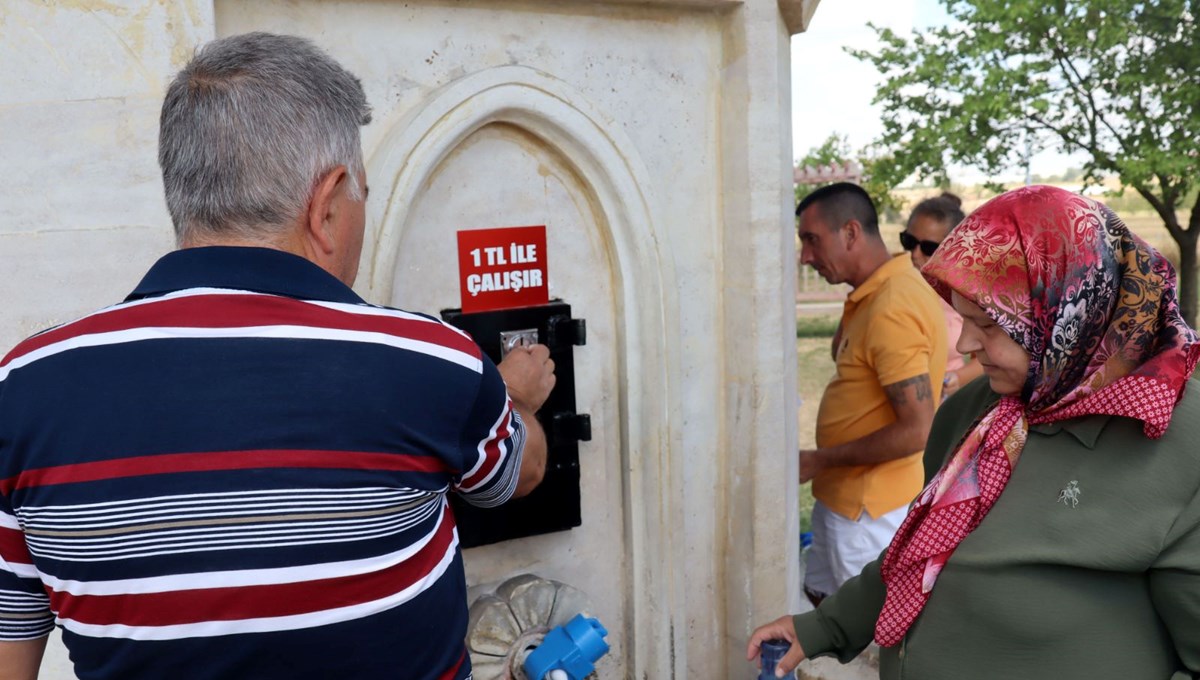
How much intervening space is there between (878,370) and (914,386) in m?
0.14

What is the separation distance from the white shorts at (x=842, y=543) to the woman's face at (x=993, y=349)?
1897 millimetres

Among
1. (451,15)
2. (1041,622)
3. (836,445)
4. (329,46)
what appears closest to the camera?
(1041,622)

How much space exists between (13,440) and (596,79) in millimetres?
1824

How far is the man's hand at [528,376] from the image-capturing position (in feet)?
7.12

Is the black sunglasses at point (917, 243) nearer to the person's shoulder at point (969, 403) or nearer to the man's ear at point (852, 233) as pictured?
the man's ear at point (852, 233)

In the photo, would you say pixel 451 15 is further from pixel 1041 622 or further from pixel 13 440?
pixel 1041 622

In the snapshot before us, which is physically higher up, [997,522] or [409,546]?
[409,546]

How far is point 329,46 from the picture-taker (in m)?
2.35

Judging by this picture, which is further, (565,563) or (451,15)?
(565,563)

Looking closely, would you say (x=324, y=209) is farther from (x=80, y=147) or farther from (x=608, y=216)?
(x=608, y=216)

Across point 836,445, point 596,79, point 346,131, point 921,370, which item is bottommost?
point 836,445

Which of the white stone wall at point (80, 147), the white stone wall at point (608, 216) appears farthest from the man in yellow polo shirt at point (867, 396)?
the white stone wall at point (80, 147)

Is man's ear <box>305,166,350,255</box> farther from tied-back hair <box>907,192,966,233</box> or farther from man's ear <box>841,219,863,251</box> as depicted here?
tied-back hair <box>907,192,966,233</box>

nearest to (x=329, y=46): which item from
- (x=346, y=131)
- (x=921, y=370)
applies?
(x=346, y=131)
